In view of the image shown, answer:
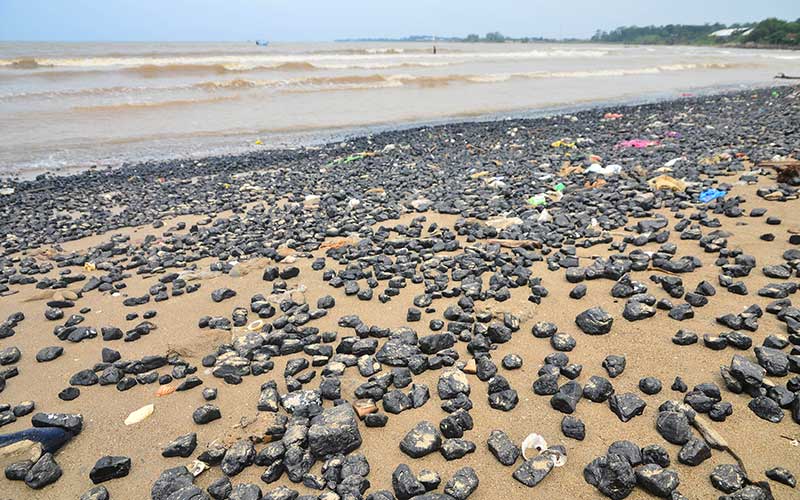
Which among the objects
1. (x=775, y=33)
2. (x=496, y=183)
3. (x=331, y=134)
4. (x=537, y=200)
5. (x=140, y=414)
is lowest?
(x=140, y=414)

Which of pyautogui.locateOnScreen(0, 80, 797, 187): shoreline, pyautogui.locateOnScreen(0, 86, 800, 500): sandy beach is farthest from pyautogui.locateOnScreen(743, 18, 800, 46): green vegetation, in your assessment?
pyautogui.locateOnScreen(0, 86, 800, 500): sandy beach

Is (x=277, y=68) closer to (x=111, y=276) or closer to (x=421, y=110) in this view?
(x=421, y=110)

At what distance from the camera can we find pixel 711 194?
269 inches

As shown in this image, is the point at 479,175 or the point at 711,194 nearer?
the point at 711,194

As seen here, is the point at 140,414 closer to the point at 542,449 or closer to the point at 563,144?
the point at 542,449

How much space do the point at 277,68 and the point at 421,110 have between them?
66.3 ft

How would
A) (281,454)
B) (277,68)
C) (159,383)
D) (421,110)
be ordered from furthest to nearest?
(277,68) < (421,110) < (159,383) < (281,454)

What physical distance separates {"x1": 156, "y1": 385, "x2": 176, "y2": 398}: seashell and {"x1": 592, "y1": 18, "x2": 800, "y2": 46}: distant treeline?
11955 centimetres

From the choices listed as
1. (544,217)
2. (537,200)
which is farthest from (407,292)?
(537,200)

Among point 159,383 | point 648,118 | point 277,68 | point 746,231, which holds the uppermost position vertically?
point 277,68

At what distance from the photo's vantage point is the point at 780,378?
3.10 meters

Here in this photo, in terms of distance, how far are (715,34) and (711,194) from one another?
534 feet

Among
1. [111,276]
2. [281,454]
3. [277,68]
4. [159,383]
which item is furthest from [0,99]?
[281,454]

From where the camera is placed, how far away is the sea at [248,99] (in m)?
15.6
